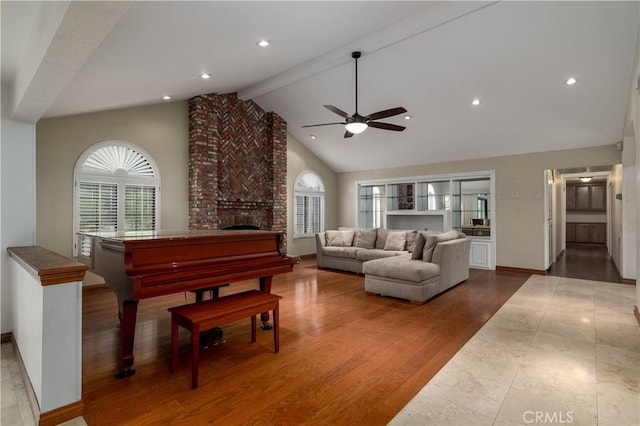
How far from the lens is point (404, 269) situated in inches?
176

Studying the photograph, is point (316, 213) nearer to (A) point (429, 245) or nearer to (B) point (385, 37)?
(A) point (429, 245)

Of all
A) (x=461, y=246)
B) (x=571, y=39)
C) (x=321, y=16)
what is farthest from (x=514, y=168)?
(x=321, y=16)

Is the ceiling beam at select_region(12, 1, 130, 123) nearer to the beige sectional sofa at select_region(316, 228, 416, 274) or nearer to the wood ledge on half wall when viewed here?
the wood ledge on half wall

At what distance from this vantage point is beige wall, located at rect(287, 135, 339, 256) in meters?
8.30

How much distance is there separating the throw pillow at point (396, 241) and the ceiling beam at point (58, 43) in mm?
5447

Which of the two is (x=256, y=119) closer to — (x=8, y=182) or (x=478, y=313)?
(x=8, y=182)

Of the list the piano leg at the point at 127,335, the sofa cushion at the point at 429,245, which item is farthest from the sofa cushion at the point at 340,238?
the piano leg at the point at 127,335

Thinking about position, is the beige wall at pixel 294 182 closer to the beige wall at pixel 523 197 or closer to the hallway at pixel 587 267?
the beige wall at pixel 523 197

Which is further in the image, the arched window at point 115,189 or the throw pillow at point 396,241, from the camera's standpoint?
the throw pillow at point 396,241

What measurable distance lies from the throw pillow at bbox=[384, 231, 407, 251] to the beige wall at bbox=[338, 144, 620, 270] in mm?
2175

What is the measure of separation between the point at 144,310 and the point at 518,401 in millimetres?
4027

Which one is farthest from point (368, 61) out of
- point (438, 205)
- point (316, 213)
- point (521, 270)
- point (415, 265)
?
point (521, 270)

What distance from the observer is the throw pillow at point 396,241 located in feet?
20.8

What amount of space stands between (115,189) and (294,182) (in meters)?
4.08
